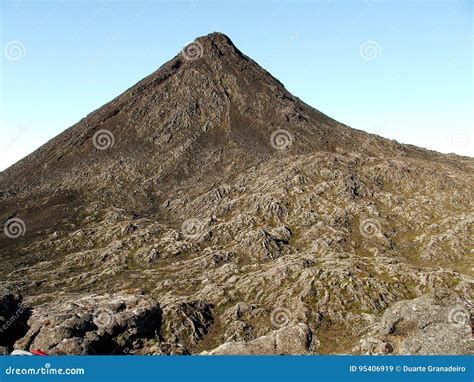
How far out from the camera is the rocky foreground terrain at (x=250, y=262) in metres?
74.2

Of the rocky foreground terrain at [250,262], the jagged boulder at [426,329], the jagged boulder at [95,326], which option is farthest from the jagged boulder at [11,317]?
the jagged boulder at [426,329]

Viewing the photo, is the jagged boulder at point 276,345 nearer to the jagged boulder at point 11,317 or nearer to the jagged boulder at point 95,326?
the jagged boulder at point 95,326

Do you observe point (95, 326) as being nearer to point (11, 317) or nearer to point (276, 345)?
point (11, 317)

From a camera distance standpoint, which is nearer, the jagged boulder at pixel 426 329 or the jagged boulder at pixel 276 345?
the jagged boulder at pixel 426 329

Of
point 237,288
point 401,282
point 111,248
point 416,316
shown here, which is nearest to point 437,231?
point 401,282

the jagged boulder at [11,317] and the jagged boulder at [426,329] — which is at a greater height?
the jagged boulder at [11,317]

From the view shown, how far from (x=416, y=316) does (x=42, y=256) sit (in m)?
127

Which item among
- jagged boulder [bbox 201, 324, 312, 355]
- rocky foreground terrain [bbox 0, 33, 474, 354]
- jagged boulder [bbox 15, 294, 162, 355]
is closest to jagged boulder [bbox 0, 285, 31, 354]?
rocky foreground terrain [bbox 0, 33, 474, 354]

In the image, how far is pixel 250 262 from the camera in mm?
134250

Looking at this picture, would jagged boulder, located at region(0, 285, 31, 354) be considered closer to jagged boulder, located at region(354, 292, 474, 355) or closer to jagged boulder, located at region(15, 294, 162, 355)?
jagged boulder, located at region(15, 294, 162, 355)

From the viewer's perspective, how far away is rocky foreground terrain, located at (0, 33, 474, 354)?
74.2 metres

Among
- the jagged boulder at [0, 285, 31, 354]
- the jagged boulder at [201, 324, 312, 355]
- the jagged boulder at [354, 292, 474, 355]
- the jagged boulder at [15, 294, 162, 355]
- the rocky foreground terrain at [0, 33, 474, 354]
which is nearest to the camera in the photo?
the jagged boulder at [354, 292, 474, 355]

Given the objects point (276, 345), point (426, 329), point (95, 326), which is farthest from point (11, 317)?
point (426, 329)

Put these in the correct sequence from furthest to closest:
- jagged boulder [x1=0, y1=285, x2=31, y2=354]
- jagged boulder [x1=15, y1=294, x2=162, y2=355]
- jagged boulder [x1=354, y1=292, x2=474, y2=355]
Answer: jagged boulder [x1=0, y1=285, x2=31, y2=354]
jagged boulder [x1=15, y1=294, x2=162, y2=355]
jagged boulder [x1=354, y1=292, x2=474, y2=355]
